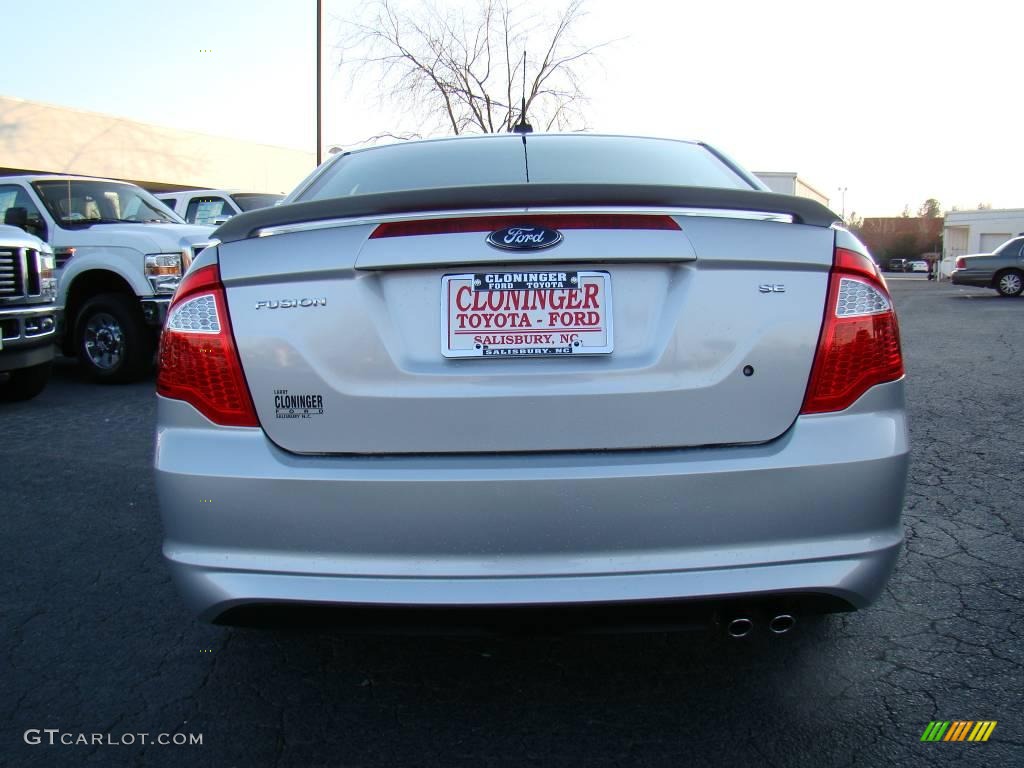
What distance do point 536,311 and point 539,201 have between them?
0.26m

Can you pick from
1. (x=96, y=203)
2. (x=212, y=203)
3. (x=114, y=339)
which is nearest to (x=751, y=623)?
(x=114, y=339)

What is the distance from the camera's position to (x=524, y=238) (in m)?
2.00

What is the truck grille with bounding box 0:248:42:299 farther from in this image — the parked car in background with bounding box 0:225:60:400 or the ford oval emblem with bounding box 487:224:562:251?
the ford oval emblem with bounding box 487:224:562:251

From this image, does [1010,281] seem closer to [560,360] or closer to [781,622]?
[781,622]

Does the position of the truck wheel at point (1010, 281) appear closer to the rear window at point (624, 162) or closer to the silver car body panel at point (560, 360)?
the rear window at point (624, 162)

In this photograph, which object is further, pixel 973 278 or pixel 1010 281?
pixel 973 278

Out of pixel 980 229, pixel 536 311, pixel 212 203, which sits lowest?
pixel 536 311

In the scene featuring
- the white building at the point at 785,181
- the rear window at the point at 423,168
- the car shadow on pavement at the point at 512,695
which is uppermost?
the white building at the point at 785,181

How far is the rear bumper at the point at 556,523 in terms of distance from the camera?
1944 millimetres

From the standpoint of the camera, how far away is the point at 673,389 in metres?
1.98

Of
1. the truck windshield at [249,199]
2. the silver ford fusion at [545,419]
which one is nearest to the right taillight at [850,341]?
the silver ford fusion at [545,419]

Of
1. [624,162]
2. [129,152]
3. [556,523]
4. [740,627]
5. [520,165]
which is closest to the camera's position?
[556,523]

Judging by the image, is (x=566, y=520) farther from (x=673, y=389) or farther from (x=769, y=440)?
(x=769, y=440)

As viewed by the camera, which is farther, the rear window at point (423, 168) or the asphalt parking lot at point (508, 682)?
the rear window at point (423, 168)
